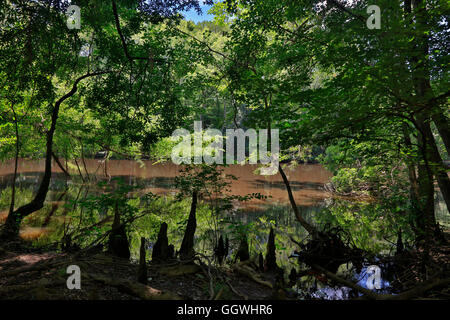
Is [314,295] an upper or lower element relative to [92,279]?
lower

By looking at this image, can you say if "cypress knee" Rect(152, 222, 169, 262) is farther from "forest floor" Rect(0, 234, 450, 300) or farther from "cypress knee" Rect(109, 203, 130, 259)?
"cypress knee" Rect(109, 203, 130, 259)

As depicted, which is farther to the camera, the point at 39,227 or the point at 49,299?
the point at 39,227

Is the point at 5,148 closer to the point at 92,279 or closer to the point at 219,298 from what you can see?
the point at 92,279

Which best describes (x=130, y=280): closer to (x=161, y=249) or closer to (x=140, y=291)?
(x=140, y=291)

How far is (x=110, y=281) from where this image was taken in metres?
4.12

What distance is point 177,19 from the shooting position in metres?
8.35

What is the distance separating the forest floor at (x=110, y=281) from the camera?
3689mm

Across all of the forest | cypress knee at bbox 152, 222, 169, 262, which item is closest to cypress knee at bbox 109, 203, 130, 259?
the forest

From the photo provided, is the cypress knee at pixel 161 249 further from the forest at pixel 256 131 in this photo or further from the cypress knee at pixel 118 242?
the cypress knee at pixel 118 242

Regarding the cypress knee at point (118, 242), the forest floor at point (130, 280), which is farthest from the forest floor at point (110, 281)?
the cypress knee at point (118, 242)

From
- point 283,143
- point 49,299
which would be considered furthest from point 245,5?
point 49,299

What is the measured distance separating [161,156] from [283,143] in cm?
1493

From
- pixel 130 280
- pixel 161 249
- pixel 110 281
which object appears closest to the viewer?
pixel 110 281

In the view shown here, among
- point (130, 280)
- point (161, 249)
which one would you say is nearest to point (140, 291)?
point (130, 280)
